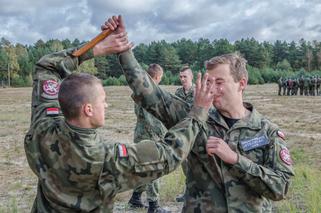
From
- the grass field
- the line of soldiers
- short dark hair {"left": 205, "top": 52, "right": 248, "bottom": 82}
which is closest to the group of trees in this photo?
the line of soldiers

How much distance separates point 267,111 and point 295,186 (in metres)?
16.7

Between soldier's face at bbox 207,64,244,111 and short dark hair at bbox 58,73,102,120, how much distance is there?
33.1 inches

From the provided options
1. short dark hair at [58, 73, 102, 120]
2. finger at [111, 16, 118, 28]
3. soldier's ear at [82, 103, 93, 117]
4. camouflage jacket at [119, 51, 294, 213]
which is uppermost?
finger at [111, 16, 118, 28]

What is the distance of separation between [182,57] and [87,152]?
103 m

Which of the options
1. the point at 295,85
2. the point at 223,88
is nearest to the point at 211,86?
the point at 223,88

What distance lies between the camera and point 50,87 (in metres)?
2.48

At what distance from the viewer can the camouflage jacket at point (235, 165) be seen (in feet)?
8.29

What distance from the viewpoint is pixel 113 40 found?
2570 millimetres

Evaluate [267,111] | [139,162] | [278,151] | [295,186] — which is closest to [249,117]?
[278,151]

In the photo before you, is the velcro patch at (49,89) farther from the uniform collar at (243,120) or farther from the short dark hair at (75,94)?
the uniform collar at (243,120)

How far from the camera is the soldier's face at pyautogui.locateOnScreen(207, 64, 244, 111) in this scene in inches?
107

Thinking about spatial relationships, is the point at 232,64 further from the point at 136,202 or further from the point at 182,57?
the point at 182,57

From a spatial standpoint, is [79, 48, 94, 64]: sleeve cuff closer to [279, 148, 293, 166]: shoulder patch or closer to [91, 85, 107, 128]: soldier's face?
[91, 85, 107, 128]: soldier's face

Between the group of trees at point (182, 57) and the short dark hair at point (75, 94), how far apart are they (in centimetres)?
6454
